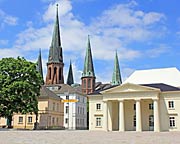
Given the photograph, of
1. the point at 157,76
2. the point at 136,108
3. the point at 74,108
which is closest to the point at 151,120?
the point at 136,108

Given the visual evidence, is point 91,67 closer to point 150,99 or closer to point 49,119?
point 49,119

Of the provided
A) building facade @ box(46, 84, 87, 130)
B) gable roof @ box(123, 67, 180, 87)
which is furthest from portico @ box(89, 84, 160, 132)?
building facade @ box(46, 84, 87, 130)

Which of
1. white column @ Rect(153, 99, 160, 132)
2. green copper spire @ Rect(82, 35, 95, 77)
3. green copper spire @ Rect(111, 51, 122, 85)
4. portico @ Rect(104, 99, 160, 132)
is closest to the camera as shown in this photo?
white column @ Rect(153, 99, 160, 132)

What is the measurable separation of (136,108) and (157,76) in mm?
16160

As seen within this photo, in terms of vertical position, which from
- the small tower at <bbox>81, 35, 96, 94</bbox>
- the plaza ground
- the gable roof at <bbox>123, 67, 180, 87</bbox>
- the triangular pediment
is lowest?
the plaza ground

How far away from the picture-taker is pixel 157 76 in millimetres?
65625

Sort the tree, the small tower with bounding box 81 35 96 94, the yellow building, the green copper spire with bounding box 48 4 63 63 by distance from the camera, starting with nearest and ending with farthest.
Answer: the tree
the yellow building
the green copper spire with bounding box 48 4 63 63
the small tower with bounding box 81 35 96 94

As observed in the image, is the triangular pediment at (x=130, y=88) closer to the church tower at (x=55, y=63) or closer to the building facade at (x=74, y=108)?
the building facade at (x=74, y=108)

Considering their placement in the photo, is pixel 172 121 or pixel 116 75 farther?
pixel 116 75

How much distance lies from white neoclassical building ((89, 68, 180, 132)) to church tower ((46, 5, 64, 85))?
2343 inches

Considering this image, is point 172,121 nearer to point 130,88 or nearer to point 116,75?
point 130,88

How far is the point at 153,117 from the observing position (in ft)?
177

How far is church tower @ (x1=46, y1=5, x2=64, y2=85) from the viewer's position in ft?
374

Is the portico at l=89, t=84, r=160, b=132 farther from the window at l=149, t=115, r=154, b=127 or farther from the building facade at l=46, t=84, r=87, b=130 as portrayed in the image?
the building facade at l=46, t=84, r=87, b=130
